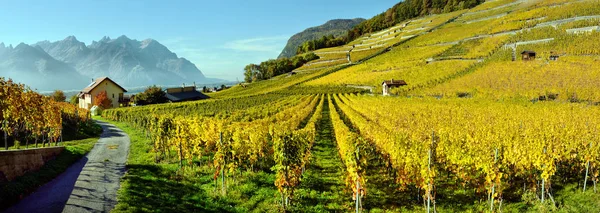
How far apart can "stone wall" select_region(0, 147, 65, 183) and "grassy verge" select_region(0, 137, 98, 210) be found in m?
0.34

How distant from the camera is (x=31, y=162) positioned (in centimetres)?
2019

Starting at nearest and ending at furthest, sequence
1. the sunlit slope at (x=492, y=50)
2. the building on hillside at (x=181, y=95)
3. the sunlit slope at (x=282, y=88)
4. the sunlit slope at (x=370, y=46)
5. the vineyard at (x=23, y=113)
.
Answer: the vineyard at (x=23, y=113)
the sunlit slope at (x=492, y=50)
the building on hillside at (x=181, y=95)
the sunlit slope at (x=282, y=88)
the sunlit slope at (x=370, y=46)

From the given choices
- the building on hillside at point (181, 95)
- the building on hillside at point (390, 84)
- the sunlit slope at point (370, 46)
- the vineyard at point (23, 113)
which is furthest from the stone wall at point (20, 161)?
the sunlit slope at point (370, 46)

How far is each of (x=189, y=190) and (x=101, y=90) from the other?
2902 inches

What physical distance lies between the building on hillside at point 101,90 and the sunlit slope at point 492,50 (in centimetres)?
5647

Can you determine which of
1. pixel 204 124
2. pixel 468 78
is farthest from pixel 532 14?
pixel 204 124

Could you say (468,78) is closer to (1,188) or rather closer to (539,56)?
(539,56)

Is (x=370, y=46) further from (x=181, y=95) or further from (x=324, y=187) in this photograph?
(x=324, y=187)

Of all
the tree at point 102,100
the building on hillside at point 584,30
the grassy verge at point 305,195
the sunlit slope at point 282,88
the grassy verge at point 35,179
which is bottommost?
the grassy verge at point 305,195

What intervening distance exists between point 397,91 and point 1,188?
7078 cm

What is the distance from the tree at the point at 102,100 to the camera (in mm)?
76938

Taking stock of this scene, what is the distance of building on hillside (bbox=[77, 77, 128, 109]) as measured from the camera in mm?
77750

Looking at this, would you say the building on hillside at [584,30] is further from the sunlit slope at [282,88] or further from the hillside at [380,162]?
the sunlit slope at [282,88]

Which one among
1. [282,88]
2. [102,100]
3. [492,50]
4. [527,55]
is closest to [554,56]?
[527,55]
